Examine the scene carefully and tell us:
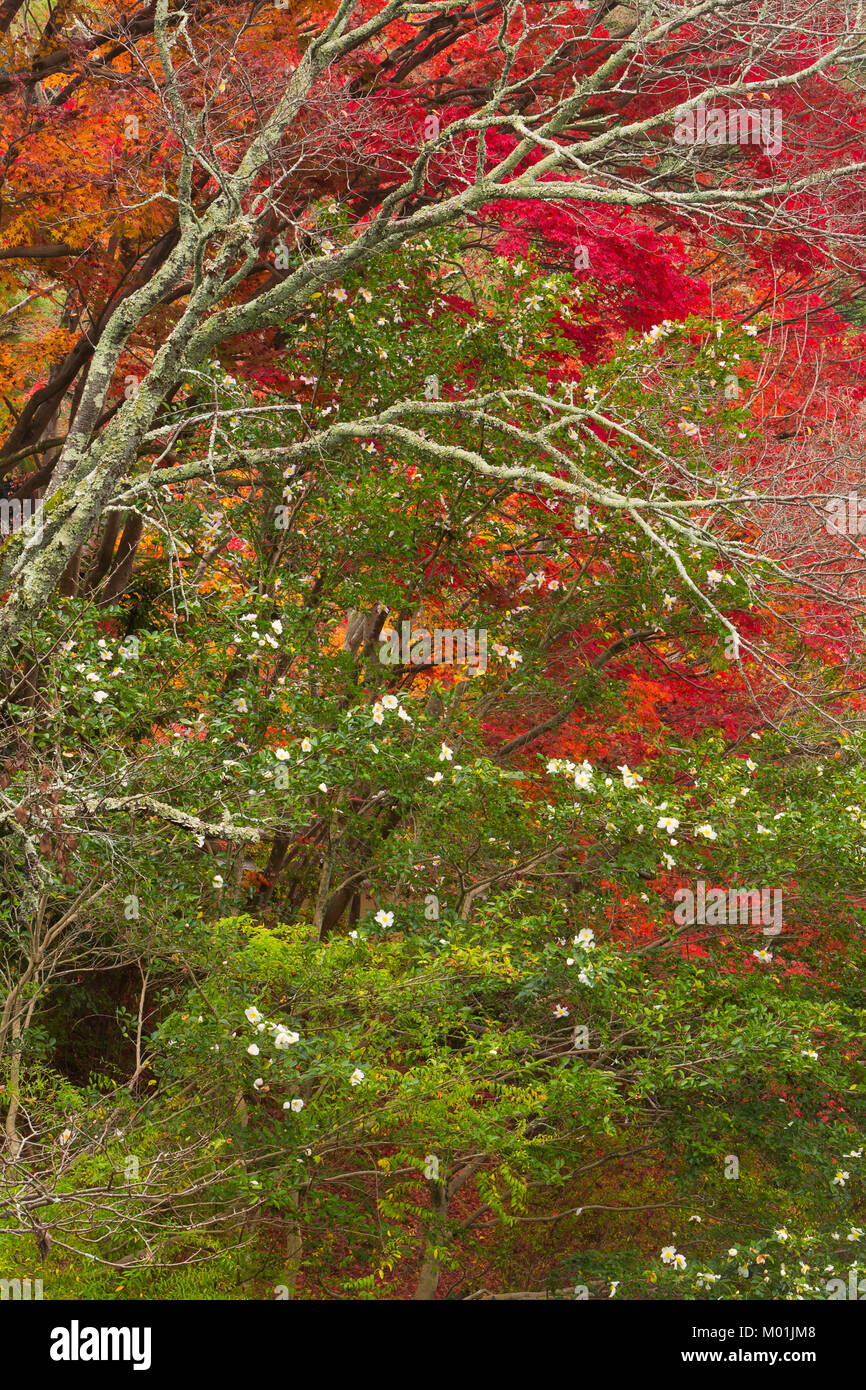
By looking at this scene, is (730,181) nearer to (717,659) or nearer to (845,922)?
(717,659)

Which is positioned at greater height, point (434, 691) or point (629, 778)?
point (434, 691)

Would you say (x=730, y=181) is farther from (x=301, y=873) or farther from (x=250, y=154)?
(x=301, y=873)

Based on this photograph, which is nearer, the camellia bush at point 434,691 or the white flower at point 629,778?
the camellia bush at point 434,691

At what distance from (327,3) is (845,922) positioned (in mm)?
6706

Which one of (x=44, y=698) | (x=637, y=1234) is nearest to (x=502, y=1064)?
(x=44, y=698)

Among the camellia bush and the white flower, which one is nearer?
the camellia bush

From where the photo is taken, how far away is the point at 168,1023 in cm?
516

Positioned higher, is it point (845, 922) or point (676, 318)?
point (676, 318)

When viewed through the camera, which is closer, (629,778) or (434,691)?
(629,778)

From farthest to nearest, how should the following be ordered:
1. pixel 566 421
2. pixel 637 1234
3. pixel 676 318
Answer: pixel 637 1234 → pixel 676 318 → pixel 566 421

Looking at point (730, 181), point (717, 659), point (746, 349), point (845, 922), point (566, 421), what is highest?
point (730, 181)
